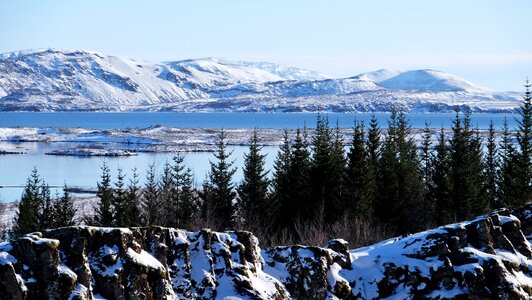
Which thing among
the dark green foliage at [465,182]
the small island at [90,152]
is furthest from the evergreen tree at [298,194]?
the small island at [90,152]

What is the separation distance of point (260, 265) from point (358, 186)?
92.6ft

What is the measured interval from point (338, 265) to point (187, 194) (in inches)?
1235

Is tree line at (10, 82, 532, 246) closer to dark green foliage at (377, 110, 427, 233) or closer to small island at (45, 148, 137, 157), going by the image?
dark green foliage at (377, 110, 427, 233)

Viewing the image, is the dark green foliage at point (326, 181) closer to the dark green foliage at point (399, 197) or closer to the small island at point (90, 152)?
the dark green foliage at point (399, 197)

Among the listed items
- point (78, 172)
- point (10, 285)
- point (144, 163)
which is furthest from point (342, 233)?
point (144, 163)

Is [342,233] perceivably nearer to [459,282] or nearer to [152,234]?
[459,282]

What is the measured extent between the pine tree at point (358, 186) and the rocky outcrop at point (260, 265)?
23005 mm

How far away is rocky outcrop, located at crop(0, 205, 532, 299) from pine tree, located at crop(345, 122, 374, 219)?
2301 centimetres

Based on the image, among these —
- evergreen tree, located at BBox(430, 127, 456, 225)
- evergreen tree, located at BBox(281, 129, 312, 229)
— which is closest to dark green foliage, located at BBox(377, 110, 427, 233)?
evergreen tree, located at BBox(430, 127, 456, 225)

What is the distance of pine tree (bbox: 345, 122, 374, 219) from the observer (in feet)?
152

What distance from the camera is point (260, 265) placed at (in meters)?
20.8

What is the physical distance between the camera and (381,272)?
2098 centimetres

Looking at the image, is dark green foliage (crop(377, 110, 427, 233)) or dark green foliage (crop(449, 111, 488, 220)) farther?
dark green foliage (crop(377, 110, 427, 233))

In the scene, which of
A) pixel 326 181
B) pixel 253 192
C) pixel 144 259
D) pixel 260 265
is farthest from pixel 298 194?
pixel 144 259
